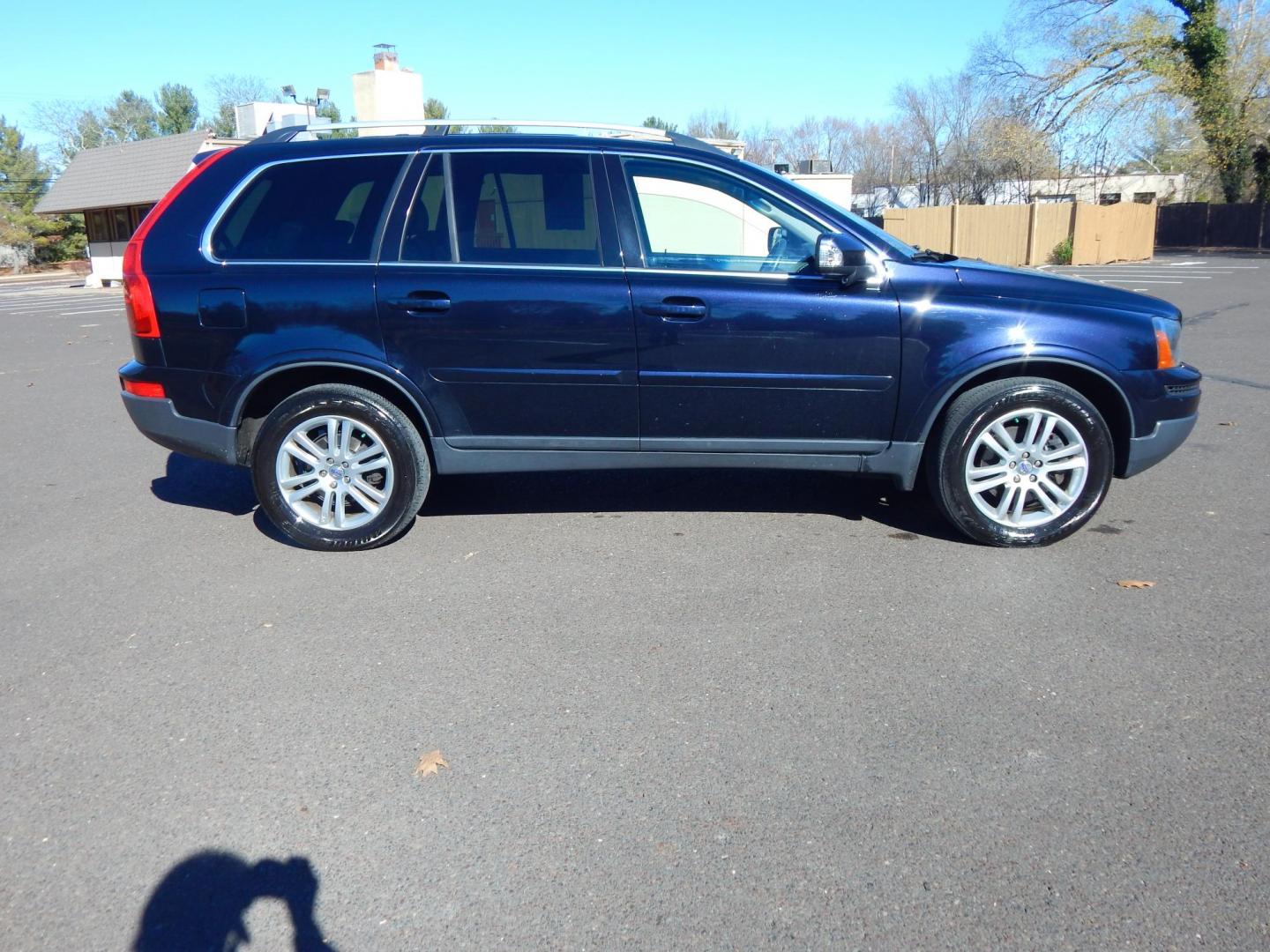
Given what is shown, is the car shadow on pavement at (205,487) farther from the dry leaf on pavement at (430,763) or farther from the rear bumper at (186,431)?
the dry leaf on pavement at (430,763)

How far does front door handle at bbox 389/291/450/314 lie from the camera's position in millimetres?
4973

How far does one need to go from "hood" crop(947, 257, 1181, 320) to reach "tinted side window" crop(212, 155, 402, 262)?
9.39ft

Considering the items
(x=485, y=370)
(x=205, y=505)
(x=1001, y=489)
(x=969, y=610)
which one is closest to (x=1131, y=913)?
(x=969, y=610)

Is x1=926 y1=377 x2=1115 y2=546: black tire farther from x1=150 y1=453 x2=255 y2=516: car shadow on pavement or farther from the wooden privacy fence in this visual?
the wooden privacy fence

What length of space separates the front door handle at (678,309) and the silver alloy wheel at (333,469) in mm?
1493

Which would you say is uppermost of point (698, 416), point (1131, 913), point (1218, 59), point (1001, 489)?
point (1218, 59)

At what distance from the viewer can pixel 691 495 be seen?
20.0 feet

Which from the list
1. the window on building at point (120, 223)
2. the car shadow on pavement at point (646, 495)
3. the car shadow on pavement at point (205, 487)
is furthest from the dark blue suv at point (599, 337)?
the window on building at point (120, 223)

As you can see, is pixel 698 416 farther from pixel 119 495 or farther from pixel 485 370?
pixel 119 495

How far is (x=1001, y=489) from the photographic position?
16.7 feet

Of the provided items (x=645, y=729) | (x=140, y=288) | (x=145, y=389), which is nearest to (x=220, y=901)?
(x=645, y=729)

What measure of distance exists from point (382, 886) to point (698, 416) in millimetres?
2885

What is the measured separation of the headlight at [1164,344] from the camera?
498cm

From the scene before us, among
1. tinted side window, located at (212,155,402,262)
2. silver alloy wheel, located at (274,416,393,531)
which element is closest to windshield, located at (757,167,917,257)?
tinted side window, located at (212,155,402,262)
